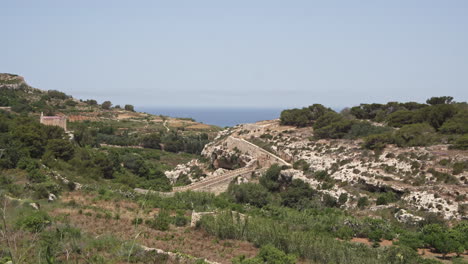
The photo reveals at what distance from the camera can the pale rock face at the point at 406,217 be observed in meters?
21.1

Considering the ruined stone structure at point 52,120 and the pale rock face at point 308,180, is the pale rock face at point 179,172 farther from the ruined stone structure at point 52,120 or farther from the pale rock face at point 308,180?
the ruined stone structure at point 52,120

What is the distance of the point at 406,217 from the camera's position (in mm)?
21438

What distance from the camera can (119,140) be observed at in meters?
56.8

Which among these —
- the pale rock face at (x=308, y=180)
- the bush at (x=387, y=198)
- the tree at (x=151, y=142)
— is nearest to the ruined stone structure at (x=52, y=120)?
the tree at (x=151, y=142)

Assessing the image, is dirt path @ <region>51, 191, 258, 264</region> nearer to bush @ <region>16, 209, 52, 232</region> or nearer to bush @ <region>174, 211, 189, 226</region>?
bush @ <region>174, 211, 189, 226</region>

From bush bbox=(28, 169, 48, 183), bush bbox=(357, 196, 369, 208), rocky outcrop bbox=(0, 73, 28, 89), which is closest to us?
bush bbox=(28, 169, 48, 183)

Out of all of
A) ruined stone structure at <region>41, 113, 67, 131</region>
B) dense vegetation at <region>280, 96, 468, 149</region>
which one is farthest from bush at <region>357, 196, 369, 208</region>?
ruined stone structure at <region>41, 113, 67, 131</region>

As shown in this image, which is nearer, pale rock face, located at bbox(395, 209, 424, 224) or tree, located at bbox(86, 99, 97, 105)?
pale rock face, located at bbox(395, 209, 424, 224)

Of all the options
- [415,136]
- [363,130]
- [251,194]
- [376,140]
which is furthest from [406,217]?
[363,130]

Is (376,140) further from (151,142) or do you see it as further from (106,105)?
(106,105)

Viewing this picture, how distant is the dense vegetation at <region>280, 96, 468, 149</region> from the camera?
101 feet

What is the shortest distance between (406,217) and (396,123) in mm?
18648

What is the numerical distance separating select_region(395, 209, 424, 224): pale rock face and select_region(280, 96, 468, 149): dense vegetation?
30.1ft

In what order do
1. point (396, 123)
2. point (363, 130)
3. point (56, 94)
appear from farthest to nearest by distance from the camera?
point (56, 94) < point (396, 123) < point (363, 130)
